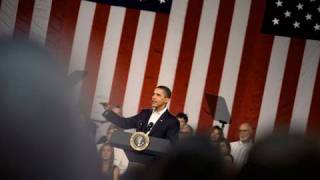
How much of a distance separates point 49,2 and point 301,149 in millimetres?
5736

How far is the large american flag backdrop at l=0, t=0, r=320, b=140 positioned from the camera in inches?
225

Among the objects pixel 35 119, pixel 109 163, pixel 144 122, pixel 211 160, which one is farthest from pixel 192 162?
pixel 109 163

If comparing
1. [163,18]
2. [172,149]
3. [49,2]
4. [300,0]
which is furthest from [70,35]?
[172,149]

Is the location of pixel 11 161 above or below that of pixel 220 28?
below

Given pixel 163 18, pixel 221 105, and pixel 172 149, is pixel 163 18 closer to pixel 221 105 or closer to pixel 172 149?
pixel 221 105

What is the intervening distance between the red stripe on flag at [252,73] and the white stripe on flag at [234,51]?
1.8 inches

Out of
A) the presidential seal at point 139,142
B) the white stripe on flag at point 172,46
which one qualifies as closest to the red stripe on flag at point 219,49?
the white stripe on flag at point 172,46

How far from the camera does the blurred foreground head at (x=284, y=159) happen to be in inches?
16.2

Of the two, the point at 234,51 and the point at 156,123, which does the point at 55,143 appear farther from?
the point at 234,51

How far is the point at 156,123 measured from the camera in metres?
3.98

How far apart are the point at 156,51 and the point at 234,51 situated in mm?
874

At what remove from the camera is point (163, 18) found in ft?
19.1

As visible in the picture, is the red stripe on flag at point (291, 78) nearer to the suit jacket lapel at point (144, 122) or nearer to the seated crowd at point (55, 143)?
the suit jacket lapel at point (144, 122)

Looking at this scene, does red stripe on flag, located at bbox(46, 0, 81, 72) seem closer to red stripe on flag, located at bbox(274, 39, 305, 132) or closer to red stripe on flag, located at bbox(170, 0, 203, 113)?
red stripe on flag, located at bbox(170, 0, 203, 113)
